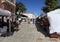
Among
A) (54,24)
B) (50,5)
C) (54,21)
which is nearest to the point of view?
(54,24)

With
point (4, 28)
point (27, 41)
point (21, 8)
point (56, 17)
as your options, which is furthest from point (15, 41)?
point (21, 8)

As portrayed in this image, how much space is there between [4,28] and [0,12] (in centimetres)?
256

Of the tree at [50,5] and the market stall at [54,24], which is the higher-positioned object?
the tree at [50,5]

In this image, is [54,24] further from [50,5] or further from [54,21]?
[50,5]

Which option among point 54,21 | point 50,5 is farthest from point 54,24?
point 50,5

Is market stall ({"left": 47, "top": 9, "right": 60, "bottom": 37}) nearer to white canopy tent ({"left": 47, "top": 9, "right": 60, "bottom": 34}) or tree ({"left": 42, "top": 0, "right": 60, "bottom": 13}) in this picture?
white canopy tent ({"left": 47, "top": 9, "right": 60, "bottom": 34})

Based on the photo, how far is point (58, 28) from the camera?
707 inches

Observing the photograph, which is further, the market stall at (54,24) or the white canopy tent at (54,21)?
the white canopy tent at (54,21)

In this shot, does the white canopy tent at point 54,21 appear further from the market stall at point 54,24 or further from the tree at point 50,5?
the tree at point 50,5

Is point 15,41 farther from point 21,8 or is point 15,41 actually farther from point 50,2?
point 21,8

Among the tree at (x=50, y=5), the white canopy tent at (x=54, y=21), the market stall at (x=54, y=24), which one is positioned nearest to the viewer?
the market stall at (x=54, y=24)

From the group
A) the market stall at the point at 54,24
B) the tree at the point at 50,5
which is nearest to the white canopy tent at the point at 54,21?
the market stall at the point at 54,24

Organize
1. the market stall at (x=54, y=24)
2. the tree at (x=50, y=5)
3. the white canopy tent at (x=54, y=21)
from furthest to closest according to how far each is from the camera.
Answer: the tree at (x=50, y=5), the white canopy tent at (x=54, y=21), the market stall at (x=54, y=24)

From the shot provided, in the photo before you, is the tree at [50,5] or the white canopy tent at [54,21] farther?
the tree at [50,5]
